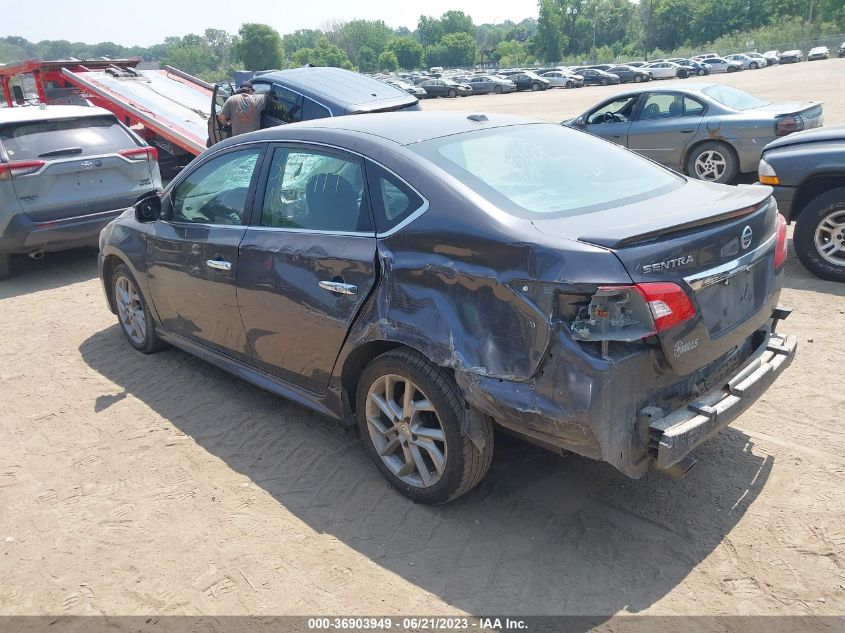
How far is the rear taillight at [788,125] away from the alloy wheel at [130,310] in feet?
27.3

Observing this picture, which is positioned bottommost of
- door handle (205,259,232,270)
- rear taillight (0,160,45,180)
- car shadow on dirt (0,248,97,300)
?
car shadow on dirt (0,248,97,300)

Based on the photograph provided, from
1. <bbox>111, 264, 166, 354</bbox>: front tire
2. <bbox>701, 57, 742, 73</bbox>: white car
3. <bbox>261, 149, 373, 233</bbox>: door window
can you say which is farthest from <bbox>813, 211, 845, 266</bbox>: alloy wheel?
<bbox>701, 57, 742, 73</bbox>: white car

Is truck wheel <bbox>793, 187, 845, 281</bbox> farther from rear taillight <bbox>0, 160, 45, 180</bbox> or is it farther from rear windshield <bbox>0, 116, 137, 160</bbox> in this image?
rear taillight <bbox>0, 160, 45, 180</bbox>

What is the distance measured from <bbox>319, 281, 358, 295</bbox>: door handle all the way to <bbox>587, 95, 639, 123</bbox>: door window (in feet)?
28.8

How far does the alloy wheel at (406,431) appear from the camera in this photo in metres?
3.30

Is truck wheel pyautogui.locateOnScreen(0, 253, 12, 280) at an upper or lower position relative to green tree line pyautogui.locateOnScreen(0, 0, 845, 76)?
lower

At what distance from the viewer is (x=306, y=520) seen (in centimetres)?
344

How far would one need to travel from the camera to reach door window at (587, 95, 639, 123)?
11062 millimetres

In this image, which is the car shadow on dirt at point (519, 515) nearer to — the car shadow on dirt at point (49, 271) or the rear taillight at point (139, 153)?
the car shadow on dirt at point (49, 271)

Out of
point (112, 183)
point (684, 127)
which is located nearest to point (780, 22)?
point (684, 127)

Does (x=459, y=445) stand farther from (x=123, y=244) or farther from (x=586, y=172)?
(x=123, y=244)

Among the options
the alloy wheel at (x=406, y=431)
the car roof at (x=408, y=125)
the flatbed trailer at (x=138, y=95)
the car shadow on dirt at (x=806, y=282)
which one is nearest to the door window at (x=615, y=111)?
the car shadow on dirt at (x=806, y=282)

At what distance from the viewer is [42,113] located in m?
7.83

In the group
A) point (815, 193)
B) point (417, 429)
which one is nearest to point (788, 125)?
point (815, 193)
